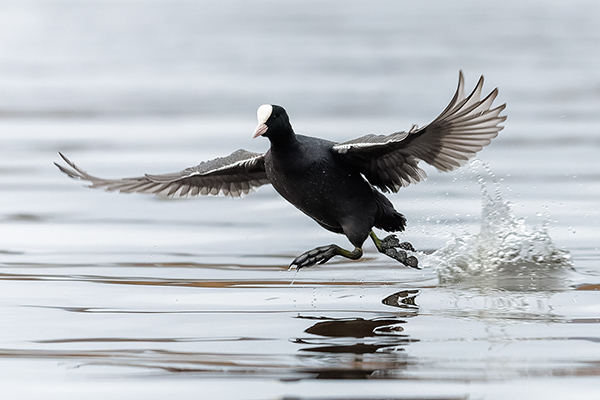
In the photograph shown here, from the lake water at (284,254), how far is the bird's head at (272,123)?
92 cm

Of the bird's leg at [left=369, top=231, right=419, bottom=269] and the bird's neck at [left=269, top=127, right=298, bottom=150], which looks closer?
the bird's neck at [left=269, top=127, right=298, bottom=150]

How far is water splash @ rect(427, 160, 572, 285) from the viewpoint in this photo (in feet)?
23.5

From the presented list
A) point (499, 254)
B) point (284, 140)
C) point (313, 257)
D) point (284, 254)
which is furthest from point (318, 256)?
point (499, 254)

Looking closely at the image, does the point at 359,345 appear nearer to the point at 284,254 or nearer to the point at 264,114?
the point at 264,114

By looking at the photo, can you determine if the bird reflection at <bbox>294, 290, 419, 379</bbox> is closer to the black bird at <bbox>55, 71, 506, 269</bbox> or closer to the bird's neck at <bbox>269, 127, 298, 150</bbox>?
the black bird at <bbox>55, 71, 506, 269</bbox>

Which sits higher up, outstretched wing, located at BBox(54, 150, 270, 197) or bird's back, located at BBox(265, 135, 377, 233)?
outstretched wing, located at BBox(54, 150, 270, 197)

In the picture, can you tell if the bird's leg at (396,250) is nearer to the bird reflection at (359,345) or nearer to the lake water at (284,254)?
the lake water at (284,254)

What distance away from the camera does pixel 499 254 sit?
291 inches

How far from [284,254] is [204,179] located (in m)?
0.76

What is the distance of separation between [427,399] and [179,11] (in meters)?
28.4

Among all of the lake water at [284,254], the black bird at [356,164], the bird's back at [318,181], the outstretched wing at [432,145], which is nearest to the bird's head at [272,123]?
the black bird at [356,164]

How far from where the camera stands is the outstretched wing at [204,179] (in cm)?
722

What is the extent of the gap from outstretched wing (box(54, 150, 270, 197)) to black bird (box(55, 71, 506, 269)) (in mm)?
12

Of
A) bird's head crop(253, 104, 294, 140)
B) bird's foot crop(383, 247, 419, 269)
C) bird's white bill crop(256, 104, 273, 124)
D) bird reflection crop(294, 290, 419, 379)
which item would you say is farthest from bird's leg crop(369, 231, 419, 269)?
bird's white bill crop(256, 104, 273, 124)
